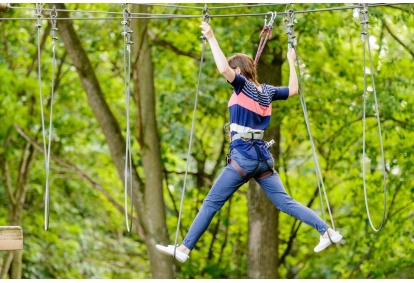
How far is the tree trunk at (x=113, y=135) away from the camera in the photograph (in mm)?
9305

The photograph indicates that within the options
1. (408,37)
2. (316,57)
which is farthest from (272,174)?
(408,37)

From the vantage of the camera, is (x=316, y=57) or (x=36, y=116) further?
(x=36, y=116)

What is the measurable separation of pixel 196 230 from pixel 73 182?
812cm

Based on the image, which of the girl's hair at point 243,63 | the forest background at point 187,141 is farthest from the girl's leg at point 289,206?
the forest background at point 187,141

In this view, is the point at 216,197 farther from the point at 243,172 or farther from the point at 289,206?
the point at 289,206

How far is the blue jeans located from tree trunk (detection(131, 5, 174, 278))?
4.51m

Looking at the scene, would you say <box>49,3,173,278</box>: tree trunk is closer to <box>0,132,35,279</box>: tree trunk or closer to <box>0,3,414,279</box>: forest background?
<box>0,3,414,279</box>: forest background

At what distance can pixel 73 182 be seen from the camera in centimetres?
1295

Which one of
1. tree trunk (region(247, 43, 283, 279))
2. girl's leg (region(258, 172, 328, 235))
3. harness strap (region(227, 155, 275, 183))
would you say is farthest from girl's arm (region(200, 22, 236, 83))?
tree trunk (region(247, 43, 283, 279))

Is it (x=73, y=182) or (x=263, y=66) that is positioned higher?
(x=263, y=66)

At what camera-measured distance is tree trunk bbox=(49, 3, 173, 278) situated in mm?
9305

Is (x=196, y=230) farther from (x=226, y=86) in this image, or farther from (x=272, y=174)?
(x=226, y=86)

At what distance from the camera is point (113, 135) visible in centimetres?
938

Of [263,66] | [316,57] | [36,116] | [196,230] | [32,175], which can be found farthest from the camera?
[32,175]
